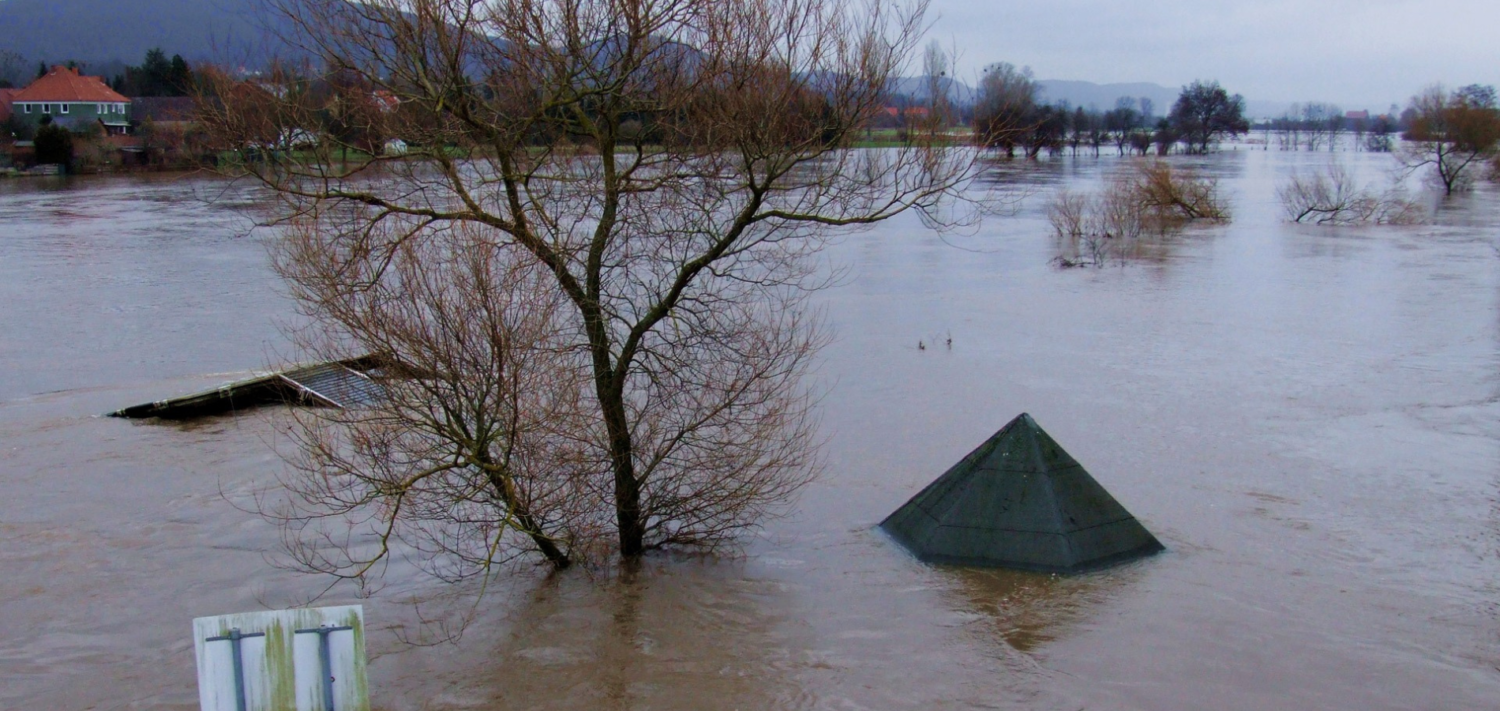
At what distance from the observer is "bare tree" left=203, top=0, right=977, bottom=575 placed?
8.67m

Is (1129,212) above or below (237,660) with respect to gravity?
above

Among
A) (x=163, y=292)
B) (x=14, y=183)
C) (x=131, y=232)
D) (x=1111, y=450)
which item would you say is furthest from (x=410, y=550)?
(x=14, y=183)

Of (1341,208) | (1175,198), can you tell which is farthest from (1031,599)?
(1341,208)

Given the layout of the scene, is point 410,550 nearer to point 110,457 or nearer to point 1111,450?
point 110,457

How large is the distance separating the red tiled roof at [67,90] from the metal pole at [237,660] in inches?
3069

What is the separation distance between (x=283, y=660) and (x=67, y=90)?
80.4 meters

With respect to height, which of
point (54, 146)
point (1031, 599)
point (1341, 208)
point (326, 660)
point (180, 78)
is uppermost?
point (54, 146)

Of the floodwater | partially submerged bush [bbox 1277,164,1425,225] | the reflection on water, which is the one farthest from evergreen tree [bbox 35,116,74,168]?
the reflection on water

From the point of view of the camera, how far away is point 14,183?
Answer: 56.0 metres

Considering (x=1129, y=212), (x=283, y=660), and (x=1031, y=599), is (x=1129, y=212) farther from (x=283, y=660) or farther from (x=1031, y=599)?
(x=283, y=660)

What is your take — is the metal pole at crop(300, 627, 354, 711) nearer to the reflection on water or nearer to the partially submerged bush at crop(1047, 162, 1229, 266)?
the reflection on water

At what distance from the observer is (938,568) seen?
35.1 feet

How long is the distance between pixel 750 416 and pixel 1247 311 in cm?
1623

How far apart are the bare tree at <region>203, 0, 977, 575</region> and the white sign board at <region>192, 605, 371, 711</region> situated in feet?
10.1
